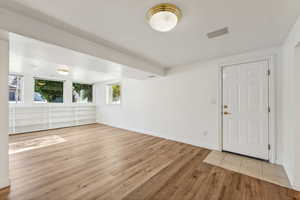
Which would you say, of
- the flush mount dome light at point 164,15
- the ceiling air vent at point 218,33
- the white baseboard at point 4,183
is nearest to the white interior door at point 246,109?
the ceiling air vent at point 218,33

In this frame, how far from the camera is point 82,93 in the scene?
683 cm

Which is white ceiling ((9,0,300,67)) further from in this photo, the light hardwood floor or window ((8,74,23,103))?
window ((8,74,23,103))

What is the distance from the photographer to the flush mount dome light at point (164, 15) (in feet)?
4.63

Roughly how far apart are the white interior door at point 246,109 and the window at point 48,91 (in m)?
6.71

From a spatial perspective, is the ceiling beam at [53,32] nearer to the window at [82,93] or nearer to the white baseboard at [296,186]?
the white baseboard at [296,186]

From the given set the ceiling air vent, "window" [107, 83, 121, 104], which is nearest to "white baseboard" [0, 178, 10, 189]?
the ceiling air vent

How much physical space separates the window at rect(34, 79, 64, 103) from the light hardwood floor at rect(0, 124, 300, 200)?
10.9 ft

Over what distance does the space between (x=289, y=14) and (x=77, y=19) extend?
2.71 m

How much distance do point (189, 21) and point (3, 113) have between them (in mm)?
2830

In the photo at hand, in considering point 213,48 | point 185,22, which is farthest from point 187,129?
point 185,22

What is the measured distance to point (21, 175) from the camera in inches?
77.7

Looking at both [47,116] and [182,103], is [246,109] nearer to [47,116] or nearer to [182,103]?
[182,103]

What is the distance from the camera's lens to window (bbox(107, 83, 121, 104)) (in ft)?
19.7

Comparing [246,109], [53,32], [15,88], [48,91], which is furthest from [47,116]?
[246,109]
